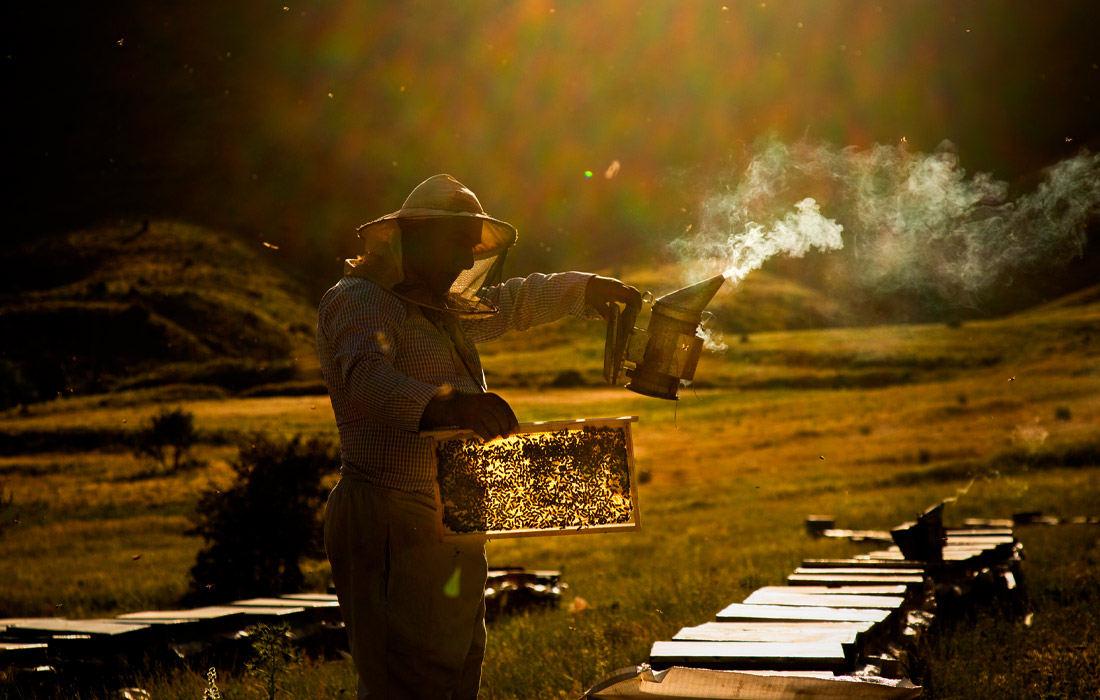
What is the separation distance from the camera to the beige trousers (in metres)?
3.66

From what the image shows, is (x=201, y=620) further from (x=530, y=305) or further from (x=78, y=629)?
(x=530, y=305)

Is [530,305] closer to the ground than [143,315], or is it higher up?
closer to the ground

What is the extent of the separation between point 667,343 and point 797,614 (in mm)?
1783

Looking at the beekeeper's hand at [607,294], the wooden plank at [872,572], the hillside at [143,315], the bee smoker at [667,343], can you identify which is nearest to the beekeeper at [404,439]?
the beekeeper's hand at [607,294]

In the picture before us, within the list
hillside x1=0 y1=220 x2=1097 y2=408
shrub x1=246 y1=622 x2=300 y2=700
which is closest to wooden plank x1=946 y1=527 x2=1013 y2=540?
shrub x1=246 y1=622 x2=300 y2=700

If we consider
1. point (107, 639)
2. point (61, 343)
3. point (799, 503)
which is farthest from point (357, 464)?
point (61, 343)

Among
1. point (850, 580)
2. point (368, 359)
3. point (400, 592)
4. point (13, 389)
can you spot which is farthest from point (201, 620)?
point (13, 389)

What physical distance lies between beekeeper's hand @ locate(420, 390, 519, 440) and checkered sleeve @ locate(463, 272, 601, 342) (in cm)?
116

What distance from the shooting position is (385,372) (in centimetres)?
346

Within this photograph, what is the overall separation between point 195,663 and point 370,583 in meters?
3.95

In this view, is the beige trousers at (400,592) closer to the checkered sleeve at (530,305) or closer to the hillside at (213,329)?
the checkered sleeve at (530,305)

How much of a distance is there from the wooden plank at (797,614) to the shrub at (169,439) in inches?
848

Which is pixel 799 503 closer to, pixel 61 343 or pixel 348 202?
pixel 61 343

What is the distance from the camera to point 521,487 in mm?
3928
